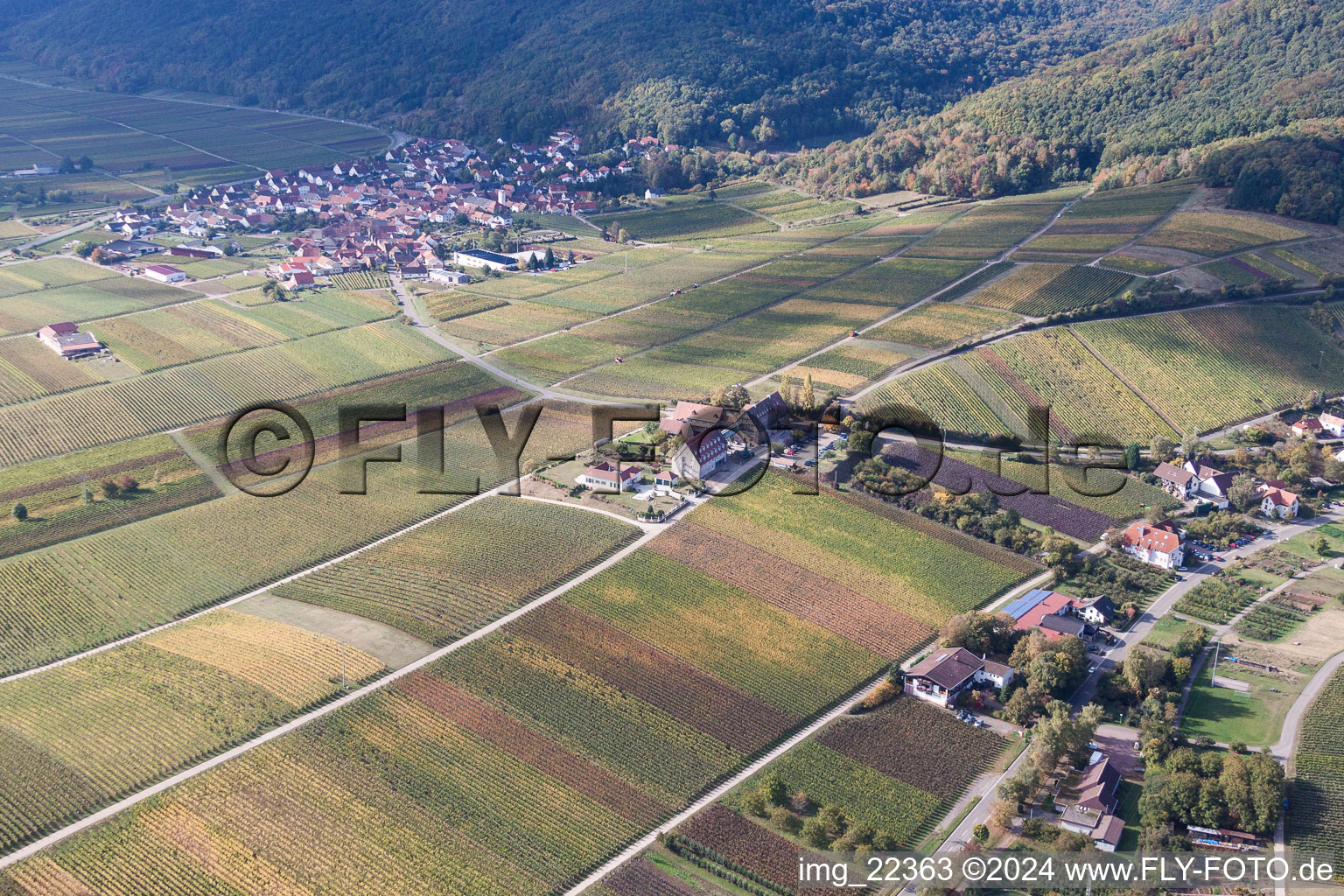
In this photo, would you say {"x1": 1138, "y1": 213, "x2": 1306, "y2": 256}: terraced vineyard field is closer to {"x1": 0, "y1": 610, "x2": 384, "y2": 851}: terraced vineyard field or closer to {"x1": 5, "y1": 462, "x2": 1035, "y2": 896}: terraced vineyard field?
{"x1": 5, "y1": 462, "x2": 1035, "y2": 896}: terraced vineyard field

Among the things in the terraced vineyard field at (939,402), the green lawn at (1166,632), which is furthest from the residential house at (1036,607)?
the terraced vineyard field at (939,402)

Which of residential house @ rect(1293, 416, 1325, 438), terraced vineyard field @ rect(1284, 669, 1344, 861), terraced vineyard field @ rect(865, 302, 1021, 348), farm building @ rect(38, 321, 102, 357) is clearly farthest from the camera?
farm building @ rect(38, 321, 102, 357)

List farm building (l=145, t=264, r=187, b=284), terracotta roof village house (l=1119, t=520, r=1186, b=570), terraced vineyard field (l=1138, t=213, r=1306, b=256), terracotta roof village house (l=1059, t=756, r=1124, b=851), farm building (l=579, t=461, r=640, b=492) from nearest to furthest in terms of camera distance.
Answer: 1. terracotta roof village house (l=1059, t=756, r=1124, b=851)
2. terracotta roof village house (l=1119, t=520, r=1186, b=570)
3. farm building (l=579, t=461, r=640, b=492)
4. terraced vineyard field (l=1138, t=213, r=1306, b=256)
5. farm building (l=145, t=264, r=187, b=284)

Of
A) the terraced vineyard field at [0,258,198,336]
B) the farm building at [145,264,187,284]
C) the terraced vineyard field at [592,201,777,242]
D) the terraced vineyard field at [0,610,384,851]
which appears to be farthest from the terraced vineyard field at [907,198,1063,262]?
the terraced vineyard field at [0,610,384,851]

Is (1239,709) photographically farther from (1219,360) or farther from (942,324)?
(942,324)

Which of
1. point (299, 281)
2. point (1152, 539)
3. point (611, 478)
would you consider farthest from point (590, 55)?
point (1152, 539)

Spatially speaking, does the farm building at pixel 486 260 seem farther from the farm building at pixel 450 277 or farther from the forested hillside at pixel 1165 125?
the forested hillside at pixel 1165 125
